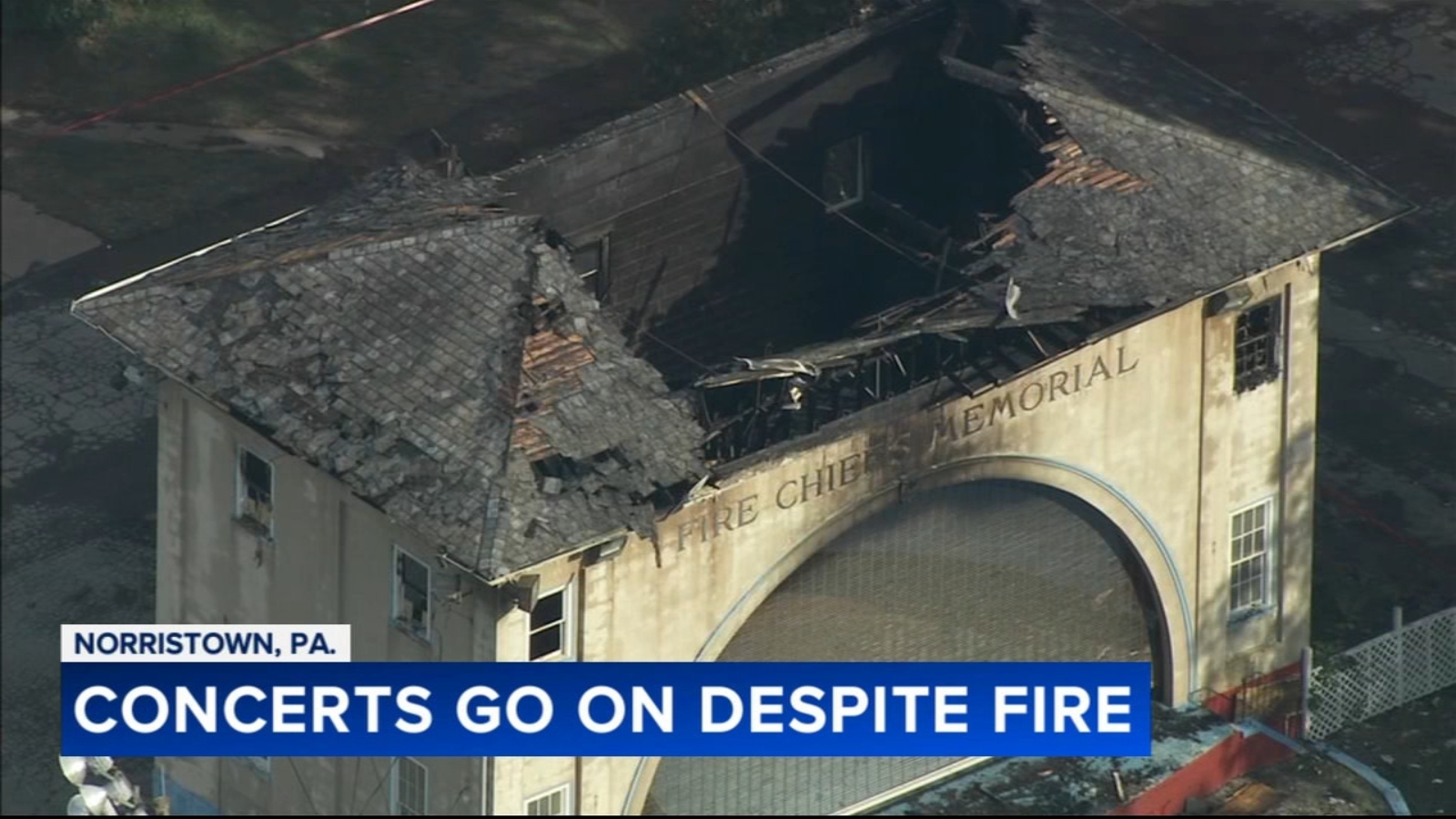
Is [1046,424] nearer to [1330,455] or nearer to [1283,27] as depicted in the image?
[1330,455]

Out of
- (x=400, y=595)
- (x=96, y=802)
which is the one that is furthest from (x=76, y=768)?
(x=400, y=595)

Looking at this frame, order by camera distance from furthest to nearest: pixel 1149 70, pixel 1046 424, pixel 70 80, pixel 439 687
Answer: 1. pixel 70 80
2. pixel 1149 70
3. pixel 1046 424
4. pixel 439 687

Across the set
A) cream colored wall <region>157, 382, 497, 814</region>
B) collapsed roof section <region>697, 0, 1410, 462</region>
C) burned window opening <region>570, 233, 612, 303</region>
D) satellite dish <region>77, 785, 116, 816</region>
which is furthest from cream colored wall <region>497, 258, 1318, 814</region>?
satellite dish <region>77, 785, 116, 816</region>

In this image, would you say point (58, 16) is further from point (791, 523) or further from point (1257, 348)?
point (791, 523)

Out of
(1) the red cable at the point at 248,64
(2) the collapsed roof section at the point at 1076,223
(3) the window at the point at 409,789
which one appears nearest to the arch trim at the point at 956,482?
(2) the collapsed roof section at the point at 1076,223

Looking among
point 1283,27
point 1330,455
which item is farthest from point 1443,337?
point 1283,27
